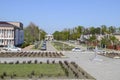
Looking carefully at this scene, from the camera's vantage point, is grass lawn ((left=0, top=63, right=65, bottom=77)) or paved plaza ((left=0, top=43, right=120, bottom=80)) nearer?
grass lawn ((left=0, top=63, right=65, bottom=77))

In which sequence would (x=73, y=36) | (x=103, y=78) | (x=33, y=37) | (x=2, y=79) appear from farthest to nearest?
(x=73, y=36)
(x=33, y=37)
(x=103, y=78)
(x=2, y=79)

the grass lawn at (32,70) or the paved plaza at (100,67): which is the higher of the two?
the grass lawn at (32,70)

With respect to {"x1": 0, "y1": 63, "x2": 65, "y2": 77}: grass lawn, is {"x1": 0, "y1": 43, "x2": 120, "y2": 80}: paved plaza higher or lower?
lower

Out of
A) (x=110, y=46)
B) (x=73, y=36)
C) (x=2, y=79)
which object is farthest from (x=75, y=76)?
(x=73, y=36)

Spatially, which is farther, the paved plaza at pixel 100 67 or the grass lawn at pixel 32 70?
the paved plaza at pixel 100 67

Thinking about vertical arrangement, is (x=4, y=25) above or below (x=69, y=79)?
above

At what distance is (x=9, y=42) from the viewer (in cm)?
8644

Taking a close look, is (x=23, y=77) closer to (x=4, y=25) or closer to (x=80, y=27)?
(x=4, y=25)

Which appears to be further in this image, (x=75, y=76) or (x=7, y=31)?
(x=7, y=31)

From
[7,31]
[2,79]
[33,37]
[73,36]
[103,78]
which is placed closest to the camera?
[2,79]

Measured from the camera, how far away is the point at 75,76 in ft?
76.8

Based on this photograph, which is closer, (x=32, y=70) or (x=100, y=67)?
(x=32, y=70)

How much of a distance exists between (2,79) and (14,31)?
65220 mm

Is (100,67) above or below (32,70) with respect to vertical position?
below
